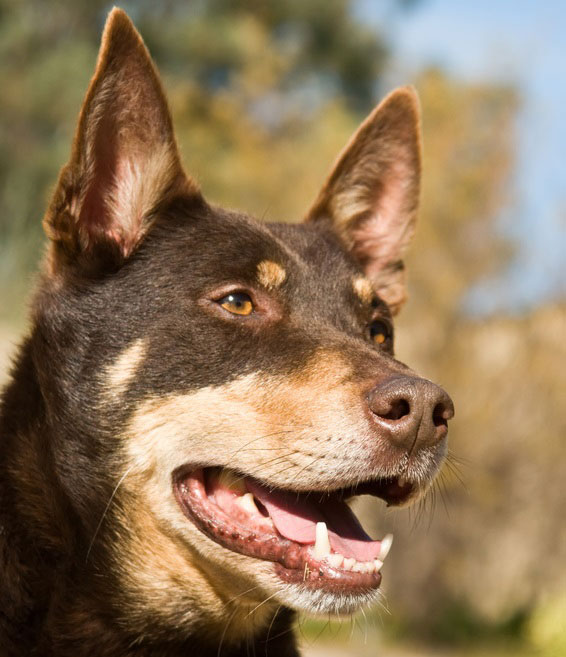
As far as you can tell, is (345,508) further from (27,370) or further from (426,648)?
(426,648)

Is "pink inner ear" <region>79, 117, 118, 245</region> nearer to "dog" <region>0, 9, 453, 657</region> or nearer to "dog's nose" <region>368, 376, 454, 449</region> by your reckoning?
"dog" <region>0, 9, 453, 657</region>

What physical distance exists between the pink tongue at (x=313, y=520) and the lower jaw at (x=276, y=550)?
0.20 ft

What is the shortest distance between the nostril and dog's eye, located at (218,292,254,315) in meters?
0.82

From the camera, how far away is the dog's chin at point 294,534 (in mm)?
3143

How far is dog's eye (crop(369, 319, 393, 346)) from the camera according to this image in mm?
4195

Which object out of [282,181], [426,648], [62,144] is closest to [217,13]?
[282,181]

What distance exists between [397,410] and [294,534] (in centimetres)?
61

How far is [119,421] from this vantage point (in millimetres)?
3477

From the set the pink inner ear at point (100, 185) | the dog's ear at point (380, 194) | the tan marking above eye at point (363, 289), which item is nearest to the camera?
the pink inner ear at point (100, 185)

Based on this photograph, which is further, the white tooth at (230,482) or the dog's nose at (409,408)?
the white tooth at (230,482)

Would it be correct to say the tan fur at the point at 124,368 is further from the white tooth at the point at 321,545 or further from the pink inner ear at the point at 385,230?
the pink inner ear at the point at 385,230

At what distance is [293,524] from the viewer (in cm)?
333

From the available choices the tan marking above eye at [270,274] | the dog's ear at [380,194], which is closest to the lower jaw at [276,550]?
the tan marking above eye at [270,274]

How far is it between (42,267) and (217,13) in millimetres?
28523
